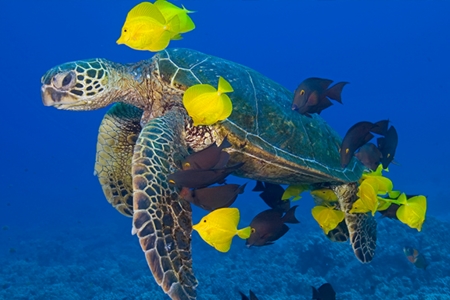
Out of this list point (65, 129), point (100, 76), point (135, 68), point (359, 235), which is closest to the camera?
point (100, 76)

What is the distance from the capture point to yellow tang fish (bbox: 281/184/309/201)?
13.6 feet


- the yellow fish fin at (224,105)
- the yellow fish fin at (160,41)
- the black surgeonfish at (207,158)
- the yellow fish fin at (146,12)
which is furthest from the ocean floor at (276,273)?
the yellow fish fin at (146,12)

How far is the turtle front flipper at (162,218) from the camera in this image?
240cm

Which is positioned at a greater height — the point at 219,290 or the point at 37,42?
the point at 37,42

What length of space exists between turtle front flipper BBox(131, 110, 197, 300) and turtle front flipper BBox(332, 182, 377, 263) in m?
2.46

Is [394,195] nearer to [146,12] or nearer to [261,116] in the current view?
[261,116]

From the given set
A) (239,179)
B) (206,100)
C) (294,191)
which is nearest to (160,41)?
(206,100)

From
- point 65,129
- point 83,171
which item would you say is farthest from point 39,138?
point 83,171

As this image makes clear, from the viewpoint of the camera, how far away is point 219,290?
7883 millimetres

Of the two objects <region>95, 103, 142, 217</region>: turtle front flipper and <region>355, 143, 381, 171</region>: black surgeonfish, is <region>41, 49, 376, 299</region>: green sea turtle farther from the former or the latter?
<region>355, 143, 381, 171</region>: black surgeonfish

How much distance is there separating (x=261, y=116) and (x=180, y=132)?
910 millimetres

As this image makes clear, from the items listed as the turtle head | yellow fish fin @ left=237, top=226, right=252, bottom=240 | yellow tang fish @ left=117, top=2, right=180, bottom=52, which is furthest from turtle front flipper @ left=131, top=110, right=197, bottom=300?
the turtle head

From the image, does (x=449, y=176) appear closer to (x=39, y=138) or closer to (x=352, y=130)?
(x=352, y=130)

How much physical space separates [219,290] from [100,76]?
19.6ft
